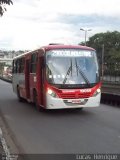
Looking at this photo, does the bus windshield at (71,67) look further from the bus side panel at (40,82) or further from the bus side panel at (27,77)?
the bus side panel at (27,77)

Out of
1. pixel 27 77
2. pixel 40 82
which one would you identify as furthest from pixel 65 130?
pixel 27 77

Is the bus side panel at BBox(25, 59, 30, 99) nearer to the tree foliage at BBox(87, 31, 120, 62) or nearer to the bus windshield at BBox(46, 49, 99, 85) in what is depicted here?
the bus windshield at BBox(46, 49, 99, 85)

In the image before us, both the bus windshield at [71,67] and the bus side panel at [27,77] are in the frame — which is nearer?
the bus windshield at [71,67]

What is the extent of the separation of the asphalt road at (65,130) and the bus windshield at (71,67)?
1.39 m

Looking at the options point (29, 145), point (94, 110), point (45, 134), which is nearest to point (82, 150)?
point (29, 145)

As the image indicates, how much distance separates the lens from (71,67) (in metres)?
17.1

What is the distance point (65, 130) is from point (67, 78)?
4.03 meters

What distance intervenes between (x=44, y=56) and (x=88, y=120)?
337 cm

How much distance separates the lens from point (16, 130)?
1357 centimetres

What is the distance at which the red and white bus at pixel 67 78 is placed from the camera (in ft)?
54.5

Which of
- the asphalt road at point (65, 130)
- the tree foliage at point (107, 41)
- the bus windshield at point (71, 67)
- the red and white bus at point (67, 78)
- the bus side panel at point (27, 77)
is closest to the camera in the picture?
the asphalt road at point (65, 130)

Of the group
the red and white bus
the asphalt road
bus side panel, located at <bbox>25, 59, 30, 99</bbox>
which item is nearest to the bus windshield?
the red and white bus

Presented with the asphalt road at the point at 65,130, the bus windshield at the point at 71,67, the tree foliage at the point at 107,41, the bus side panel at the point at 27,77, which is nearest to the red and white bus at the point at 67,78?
the bus windshield at the point at 71,67

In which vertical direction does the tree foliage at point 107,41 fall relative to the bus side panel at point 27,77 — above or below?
above
